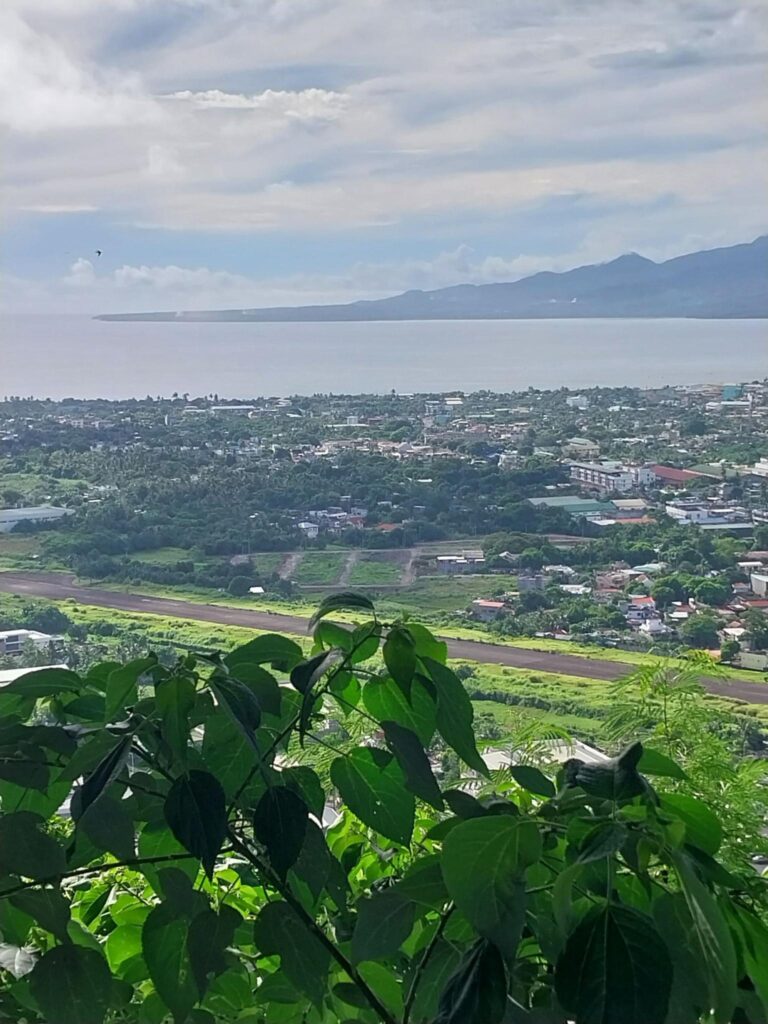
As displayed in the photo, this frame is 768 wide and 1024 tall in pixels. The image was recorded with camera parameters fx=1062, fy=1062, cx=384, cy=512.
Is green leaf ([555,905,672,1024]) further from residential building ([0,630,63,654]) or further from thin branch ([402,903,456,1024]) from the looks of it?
residential building ([0,630,63,654])

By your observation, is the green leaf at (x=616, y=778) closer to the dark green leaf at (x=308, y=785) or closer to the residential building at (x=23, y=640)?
the dark green leaf at (x=308, y=785)

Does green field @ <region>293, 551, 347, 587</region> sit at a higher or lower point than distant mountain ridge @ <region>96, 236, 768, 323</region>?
lower

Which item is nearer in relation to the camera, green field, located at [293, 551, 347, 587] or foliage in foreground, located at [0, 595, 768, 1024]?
foliage in foreground, located at [0, 595, 768, 1024]

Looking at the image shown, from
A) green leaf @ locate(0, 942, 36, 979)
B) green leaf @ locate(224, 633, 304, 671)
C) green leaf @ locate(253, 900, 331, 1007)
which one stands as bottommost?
green leaf @ locate(0, 942, 36, 979)

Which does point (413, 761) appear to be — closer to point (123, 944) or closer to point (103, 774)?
point (103, 774)

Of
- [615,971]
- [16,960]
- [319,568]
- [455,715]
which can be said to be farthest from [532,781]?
[319,568]

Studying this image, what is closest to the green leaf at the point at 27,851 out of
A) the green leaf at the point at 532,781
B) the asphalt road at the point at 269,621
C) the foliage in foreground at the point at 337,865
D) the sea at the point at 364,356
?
the foliage in foreground at the point at 337,865

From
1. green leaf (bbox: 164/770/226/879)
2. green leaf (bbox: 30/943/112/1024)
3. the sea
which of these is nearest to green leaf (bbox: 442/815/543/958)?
green leaf (bbox: 164/770/226/879)

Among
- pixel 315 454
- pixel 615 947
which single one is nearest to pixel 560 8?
pixel 315 454
